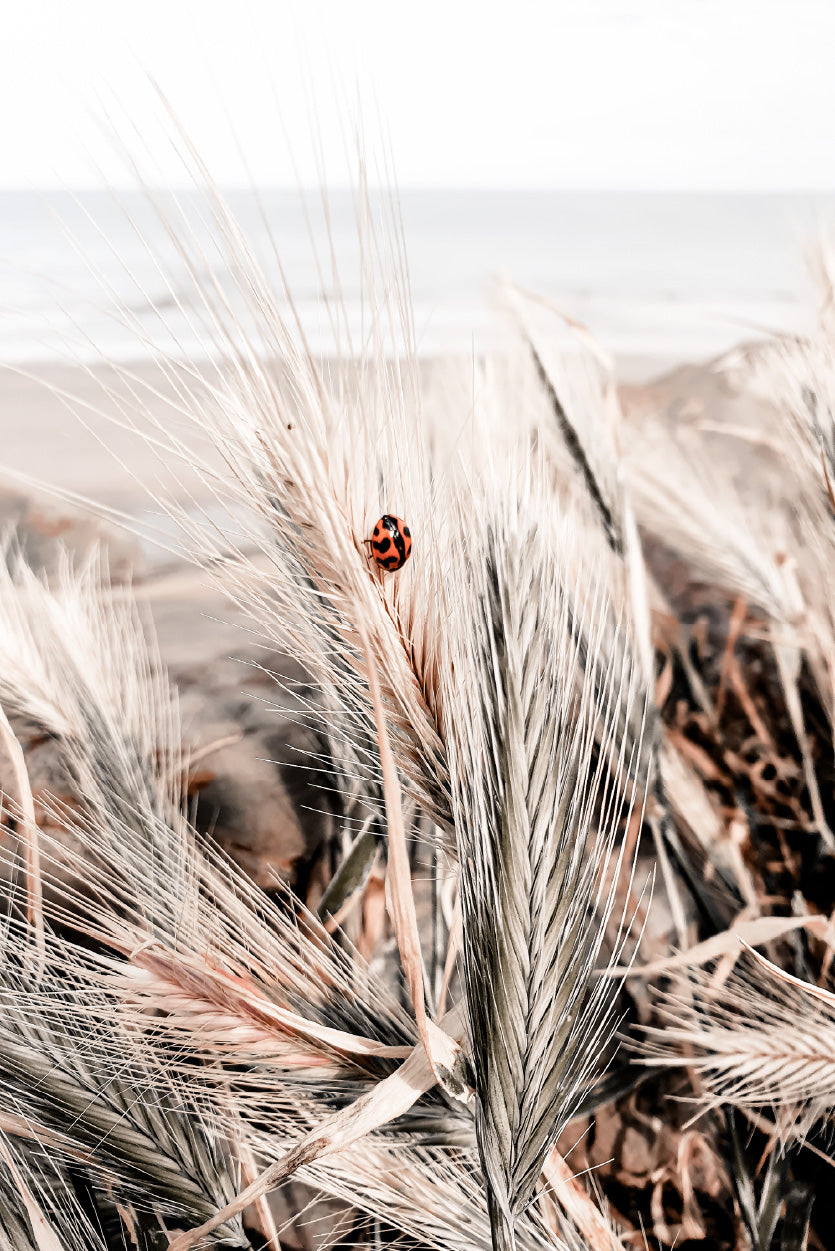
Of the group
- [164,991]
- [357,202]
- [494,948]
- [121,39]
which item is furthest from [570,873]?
[121,39]

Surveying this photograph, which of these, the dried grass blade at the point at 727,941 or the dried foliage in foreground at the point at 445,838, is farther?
the dried grass blade at the point at 727,941

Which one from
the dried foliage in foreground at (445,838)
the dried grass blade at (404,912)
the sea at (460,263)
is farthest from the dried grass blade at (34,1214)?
the sea at (460,263)

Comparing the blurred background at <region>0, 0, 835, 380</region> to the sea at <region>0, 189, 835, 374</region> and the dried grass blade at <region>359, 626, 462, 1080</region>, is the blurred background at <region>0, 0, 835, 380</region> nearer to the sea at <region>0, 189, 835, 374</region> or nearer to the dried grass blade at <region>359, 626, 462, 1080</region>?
the sea at <region>0, 189, 835, 374</region>

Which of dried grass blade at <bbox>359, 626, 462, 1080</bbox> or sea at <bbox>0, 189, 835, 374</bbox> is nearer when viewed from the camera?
dried grass blade at <bbox>359, 626, 462, 1080</bbox>

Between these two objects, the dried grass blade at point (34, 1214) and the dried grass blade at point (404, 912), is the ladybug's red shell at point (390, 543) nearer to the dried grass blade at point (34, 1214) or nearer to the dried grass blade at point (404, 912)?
the dried grass blade at point (404, 912)

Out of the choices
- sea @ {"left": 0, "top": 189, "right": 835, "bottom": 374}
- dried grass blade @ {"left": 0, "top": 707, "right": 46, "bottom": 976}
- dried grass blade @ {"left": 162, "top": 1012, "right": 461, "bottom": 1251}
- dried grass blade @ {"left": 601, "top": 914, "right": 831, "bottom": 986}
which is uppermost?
sea @ {"left": 0, "top": 189, "right": 835, "bottom": 374}

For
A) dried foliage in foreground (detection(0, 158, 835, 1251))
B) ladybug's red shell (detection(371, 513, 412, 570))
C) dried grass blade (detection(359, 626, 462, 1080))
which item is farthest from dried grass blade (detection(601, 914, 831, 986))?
ladybug's red shell (detection(371, 513, 412, 570))

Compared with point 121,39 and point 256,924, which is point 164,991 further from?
point 121,39
